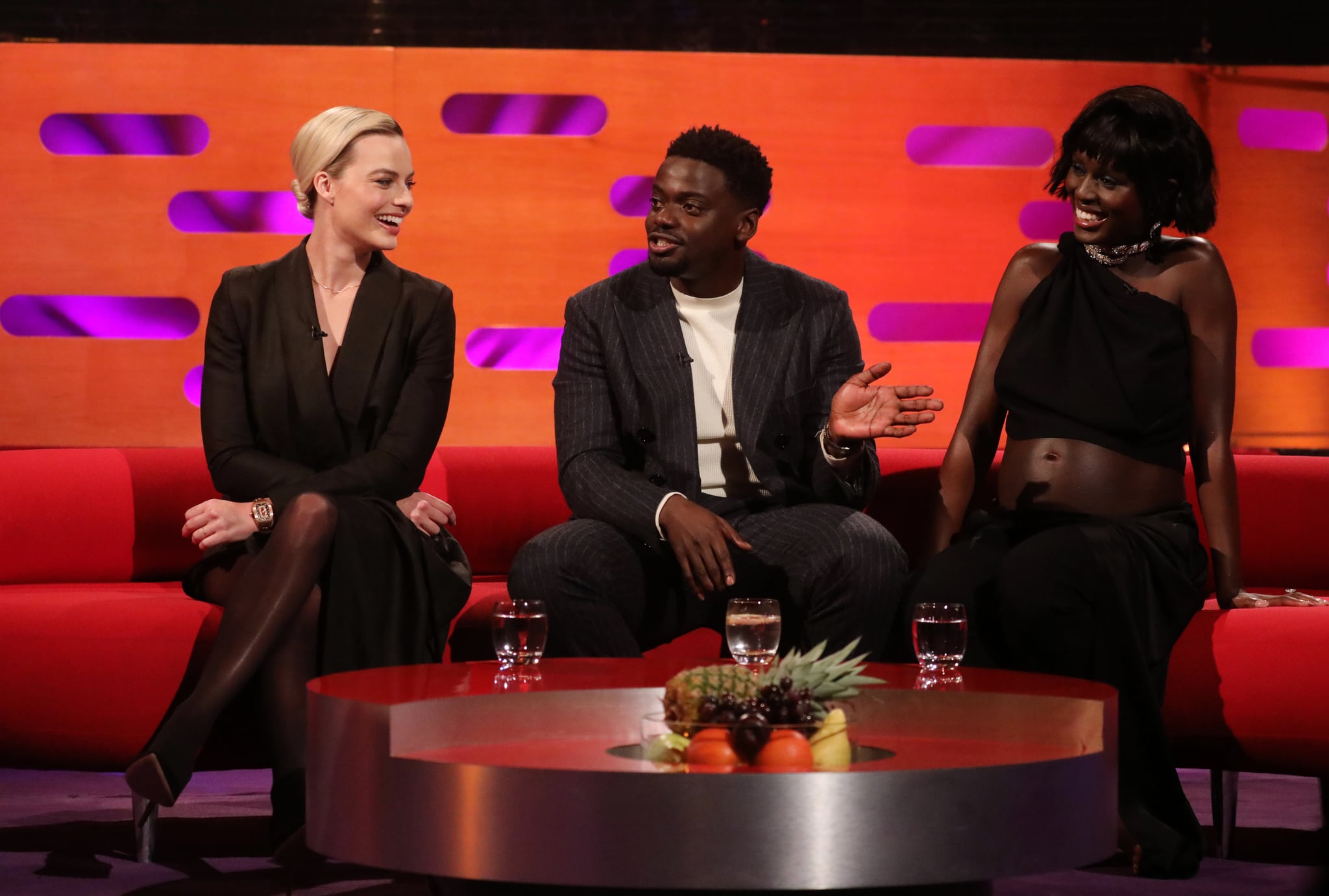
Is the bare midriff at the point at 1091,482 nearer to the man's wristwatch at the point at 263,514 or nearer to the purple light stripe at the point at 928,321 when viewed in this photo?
the man's wristwatch at the point at 263,514

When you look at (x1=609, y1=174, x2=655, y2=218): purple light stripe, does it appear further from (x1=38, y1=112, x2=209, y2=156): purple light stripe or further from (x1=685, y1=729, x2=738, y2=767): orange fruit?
(x1=685, y1=729, x2=738, y2=767): orange fruit

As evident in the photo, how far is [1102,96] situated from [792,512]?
110 centimetres

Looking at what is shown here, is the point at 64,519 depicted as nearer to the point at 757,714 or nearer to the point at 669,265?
the point at 669,265

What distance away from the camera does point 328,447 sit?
3.31 m

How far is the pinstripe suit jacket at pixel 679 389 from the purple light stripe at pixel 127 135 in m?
1.83

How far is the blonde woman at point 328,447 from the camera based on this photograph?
9.04 ft

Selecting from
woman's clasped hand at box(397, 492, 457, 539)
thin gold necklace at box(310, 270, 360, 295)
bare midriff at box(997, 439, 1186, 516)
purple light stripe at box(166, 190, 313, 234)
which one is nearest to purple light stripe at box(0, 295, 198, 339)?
purple light stripe at box(166, 190, 313, 234)

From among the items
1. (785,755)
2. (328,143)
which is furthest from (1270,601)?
(328,143)

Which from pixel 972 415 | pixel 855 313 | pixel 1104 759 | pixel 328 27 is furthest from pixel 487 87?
pixel 1104 759

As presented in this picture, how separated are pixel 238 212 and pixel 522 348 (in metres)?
0.95

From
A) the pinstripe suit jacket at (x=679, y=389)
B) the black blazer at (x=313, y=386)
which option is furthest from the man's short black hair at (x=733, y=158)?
the black blazer at (x=313, y=386)

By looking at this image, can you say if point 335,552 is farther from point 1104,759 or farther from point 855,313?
point 855,313

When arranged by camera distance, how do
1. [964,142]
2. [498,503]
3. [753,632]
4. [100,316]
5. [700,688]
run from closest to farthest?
[700,688]
[753,632]
[498,503]
[100,316]
[964,142]

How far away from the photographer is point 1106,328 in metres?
3.16
